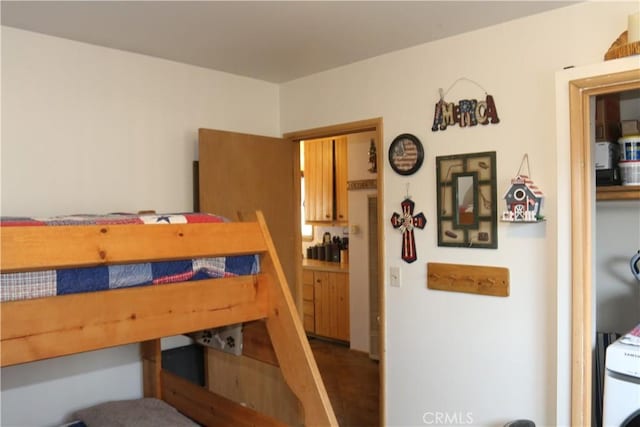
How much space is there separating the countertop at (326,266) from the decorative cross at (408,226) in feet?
7.74

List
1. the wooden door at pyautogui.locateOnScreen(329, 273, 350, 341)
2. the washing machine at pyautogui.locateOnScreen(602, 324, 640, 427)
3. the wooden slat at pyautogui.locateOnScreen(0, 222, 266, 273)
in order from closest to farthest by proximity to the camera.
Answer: the wooden slat at pyautogui.locateOnScreen(0, 222, 266, 273), the washing machine at pyautogui.locateOnScreen(602, 324, 640, 427), the wooden door at pyautogui.locateOnScreen(329, 273, 350, 341)

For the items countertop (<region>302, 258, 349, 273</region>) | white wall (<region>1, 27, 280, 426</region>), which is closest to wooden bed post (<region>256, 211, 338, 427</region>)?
white wall (<region>1, 27, 280, 426</region>)

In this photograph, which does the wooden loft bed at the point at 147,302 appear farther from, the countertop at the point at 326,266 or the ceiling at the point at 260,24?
the countertop at the point at 326,266

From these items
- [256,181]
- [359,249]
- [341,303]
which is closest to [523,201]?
[256,181]

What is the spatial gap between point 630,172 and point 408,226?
3.52ft

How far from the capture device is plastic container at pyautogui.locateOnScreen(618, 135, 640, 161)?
7.16 feet

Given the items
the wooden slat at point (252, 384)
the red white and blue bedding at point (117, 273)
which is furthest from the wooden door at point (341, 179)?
the red white and blue bedding at point (117, 273)

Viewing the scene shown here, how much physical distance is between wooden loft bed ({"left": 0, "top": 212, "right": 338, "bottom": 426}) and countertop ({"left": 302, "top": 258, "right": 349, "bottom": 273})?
3.15 metres

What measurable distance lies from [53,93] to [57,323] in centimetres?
156

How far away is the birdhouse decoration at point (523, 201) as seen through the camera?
2164 mm

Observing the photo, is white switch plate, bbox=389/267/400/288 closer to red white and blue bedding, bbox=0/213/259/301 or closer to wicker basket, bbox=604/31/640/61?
red white and blue bedding, bbox=0/213/259/301

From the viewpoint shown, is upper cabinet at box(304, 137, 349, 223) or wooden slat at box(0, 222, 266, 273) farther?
upper cabinet at box(304, 137, 349, 223)

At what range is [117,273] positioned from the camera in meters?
1.40

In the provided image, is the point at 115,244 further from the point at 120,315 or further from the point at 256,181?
the point at 256,181
